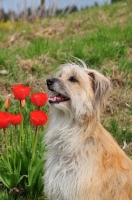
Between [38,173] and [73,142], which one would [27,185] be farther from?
[73,142]

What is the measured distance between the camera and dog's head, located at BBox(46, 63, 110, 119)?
161 inches

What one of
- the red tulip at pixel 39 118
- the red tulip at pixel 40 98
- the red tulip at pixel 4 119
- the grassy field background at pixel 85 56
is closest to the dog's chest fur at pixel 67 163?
the red tulip at pixel 39 118

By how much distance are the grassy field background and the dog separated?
185cm

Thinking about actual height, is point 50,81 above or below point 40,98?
above

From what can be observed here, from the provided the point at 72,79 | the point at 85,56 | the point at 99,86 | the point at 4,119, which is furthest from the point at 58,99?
the point at 85,56

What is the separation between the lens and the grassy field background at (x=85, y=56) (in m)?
6.84

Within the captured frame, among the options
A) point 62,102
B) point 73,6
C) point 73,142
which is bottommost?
point 73,6

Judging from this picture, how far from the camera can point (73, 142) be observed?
424 cm

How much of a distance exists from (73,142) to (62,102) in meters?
0.37

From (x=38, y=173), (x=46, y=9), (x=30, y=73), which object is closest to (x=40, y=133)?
(x=38, y=173)

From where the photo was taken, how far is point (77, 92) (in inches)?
162

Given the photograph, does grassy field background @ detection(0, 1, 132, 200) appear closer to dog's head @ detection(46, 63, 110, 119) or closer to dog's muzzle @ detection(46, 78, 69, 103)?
dog's head @ detection(46, 63, 110, 119)

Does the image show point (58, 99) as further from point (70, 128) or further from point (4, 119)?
point (4, 119)

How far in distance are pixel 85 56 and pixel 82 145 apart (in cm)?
349
